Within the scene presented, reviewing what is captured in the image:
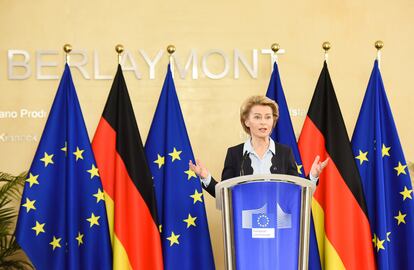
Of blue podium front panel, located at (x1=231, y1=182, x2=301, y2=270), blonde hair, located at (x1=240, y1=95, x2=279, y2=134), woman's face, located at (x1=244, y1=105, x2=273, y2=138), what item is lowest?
blue podium front panel, located at (x1=231, y1=182, x2=301, y2=270)

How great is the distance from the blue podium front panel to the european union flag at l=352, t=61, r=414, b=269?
137 centimetres

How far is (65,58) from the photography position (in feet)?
15.2

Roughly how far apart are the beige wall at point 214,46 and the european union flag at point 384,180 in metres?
0.35

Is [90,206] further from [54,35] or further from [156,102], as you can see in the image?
[54,35]

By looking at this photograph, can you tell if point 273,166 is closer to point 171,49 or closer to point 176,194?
point 176,194

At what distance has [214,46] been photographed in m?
4.69

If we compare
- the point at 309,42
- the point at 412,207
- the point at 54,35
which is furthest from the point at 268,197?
the point at 54,35

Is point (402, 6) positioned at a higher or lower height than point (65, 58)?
higher

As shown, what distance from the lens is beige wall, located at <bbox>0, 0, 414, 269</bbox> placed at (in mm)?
4637

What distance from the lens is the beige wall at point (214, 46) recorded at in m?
4.64

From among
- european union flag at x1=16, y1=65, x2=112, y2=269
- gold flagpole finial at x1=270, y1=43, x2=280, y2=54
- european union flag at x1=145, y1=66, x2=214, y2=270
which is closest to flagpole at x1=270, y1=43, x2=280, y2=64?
gold flagpole finial at x1=270, y1=43, x2=280, y2=54

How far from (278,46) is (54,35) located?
5.34ft

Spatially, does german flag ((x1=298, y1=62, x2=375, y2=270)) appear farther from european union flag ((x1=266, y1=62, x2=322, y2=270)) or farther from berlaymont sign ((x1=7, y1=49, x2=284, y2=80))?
berlaymont sign ((x1=7, y1=49, x2=284, y2=80))

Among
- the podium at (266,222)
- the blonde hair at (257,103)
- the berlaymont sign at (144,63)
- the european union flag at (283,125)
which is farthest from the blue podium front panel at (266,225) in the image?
the berlaymont sign at (144,63)
